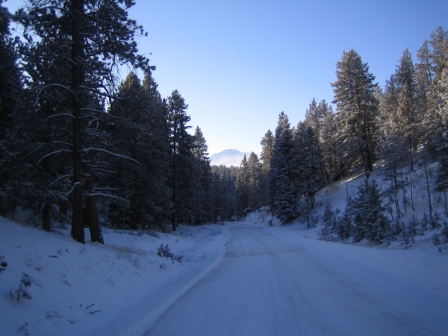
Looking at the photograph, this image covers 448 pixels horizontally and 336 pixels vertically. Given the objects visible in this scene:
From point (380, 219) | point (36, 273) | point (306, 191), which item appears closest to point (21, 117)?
point (36, 273)

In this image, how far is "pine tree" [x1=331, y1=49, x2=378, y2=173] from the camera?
119 ft

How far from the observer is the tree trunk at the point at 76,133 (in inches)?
373

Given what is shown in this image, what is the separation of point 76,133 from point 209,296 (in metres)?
6.72

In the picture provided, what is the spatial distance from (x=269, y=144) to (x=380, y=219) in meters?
52.2

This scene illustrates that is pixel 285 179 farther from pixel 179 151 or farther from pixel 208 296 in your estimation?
pixel 208 296

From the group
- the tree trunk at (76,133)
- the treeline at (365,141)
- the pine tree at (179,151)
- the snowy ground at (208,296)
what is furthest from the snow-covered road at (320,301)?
the pine tree at (179,151)

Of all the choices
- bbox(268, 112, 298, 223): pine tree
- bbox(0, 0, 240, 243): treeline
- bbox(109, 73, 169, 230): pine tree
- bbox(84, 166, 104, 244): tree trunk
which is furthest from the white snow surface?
bbox(268, 112, 298, 223): pine tree

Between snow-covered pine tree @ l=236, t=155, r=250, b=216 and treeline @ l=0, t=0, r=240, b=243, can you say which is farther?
snow-covered pine tree @ l=236, t=155, r=250, b=216

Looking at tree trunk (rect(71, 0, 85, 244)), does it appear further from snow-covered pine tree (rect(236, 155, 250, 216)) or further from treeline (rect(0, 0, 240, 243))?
snow-covered pine tree (rect(236, 155, 250, 216))

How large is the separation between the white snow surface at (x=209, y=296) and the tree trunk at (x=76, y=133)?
1.02m

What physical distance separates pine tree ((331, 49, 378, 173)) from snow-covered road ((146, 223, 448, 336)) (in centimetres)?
2920

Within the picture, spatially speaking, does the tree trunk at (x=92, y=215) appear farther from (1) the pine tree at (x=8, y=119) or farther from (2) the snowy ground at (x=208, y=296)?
(1) the pine tree at (x=8, y=119)

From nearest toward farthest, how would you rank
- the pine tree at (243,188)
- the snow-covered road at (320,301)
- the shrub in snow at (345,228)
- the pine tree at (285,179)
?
the snow-covered road at (320,301), the shrub in snow at (345,228), the pine tree at (285,179), the pine tree at (243,188)

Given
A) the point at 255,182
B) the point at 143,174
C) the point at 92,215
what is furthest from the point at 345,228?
the point at 255,182
